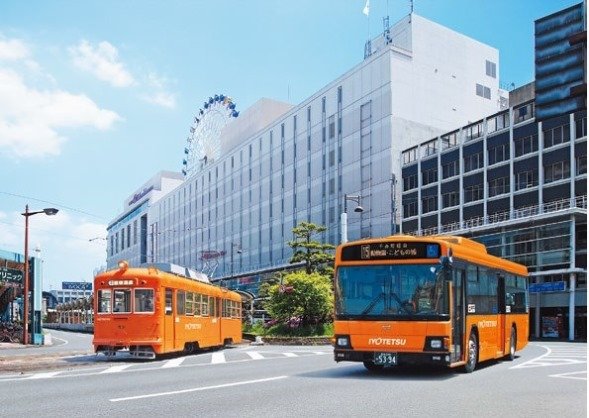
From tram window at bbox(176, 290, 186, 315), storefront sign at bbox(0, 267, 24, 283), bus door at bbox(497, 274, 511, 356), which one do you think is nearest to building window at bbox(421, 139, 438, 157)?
storefront sign at bbox(0, 267, 24, 283)

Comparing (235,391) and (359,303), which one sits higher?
(359,303)

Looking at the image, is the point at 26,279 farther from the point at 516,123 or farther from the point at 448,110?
the point at 448,110

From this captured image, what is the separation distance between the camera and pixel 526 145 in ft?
191

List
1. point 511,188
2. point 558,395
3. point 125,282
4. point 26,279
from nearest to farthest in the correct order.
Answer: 1. point 558,395
2. point 125,282
3. point 26,279
4. point 511,188

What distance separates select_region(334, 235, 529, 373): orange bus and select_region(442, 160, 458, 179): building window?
49851 mm

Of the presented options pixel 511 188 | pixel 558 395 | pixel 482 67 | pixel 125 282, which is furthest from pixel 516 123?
pixel 558 395

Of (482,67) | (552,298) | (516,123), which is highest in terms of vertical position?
(482,67)

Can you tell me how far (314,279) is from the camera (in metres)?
38.8

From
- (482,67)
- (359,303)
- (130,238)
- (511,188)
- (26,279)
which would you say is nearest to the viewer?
(359,303)

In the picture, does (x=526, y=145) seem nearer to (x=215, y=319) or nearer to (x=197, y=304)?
(x=215, y=319)

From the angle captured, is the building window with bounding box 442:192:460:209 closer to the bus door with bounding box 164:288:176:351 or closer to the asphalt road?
the bus door with bounding box 164:288:176:351

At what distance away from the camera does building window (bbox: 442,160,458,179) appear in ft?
213

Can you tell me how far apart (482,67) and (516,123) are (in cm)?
2202

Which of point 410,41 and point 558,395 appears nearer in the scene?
point 558,395
